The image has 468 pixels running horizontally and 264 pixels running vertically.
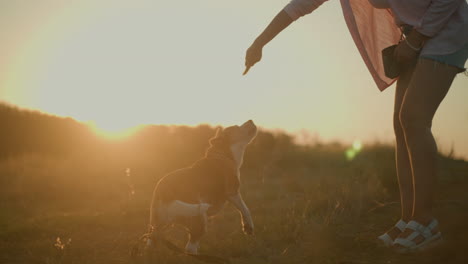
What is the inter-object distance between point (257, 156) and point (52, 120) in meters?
10.6

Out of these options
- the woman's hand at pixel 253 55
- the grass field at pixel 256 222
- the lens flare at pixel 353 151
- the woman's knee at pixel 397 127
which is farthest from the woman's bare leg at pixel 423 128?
the lens flare at pixel 353 151

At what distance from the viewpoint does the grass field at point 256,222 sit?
3734 mm

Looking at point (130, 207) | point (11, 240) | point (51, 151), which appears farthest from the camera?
point (51, 151)

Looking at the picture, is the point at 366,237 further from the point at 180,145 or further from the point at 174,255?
the point at 180,145

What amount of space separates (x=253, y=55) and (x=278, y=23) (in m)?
0.33

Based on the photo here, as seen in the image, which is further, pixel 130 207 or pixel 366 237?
pixel 130 207

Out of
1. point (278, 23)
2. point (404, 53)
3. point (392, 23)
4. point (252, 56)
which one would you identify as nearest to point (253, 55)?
point (252, 56)

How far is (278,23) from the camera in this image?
3.73m

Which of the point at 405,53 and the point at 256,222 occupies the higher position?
the point at 405,53

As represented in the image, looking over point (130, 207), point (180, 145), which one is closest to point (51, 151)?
point (180, 145)

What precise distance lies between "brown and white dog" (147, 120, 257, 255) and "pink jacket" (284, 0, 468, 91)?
5.95ft

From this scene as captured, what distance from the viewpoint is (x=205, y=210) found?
4109 millimetres

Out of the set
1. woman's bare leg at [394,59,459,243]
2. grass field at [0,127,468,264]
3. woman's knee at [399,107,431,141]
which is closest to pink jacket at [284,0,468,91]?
woman's bare leg at [394,59,459,243]

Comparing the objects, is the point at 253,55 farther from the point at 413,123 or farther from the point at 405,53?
the point at 413,123
